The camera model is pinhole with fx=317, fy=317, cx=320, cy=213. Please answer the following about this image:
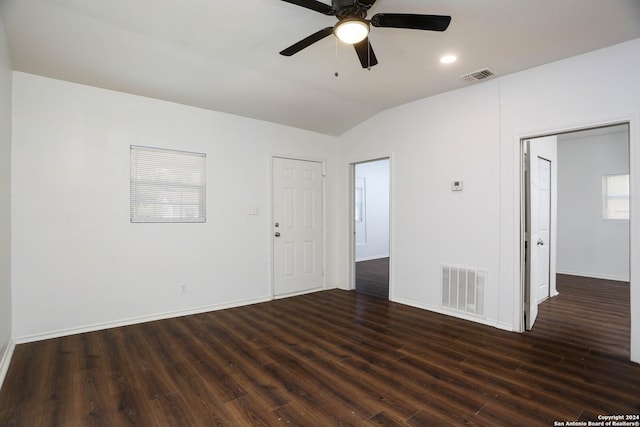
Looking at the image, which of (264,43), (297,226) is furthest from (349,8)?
(297,226)

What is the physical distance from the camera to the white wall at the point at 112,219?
3154 millimetres

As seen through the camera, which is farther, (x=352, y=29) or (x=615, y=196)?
(x=615, y=196)

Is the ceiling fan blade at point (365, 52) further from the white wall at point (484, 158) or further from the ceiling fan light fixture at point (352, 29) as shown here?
the white wall at point (484, 158)

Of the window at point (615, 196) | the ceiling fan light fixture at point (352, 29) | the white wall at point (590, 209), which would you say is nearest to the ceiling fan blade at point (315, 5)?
the ceiling fan light fixture at point (352, 29)

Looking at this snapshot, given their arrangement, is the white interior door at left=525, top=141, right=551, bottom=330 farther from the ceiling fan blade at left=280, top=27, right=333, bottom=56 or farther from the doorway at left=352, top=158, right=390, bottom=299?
the doorway at left=352, top=158, right=390, bottom=299

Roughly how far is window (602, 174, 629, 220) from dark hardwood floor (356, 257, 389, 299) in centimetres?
446

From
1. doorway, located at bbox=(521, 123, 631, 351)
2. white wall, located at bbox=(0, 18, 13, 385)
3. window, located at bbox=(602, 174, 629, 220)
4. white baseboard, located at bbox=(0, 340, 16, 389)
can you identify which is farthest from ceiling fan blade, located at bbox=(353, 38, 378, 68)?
window, located at bbox=(602, 174, 629, 220)

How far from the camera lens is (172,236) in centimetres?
396

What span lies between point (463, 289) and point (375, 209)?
5178 mm

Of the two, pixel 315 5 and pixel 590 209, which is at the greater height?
pixel 315 5

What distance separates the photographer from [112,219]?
3.56 meters

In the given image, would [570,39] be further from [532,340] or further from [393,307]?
[393,307]

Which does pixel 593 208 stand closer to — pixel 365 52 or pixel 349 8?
pixel 365 52

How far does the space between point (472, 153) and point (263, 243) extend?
3.06 meters
